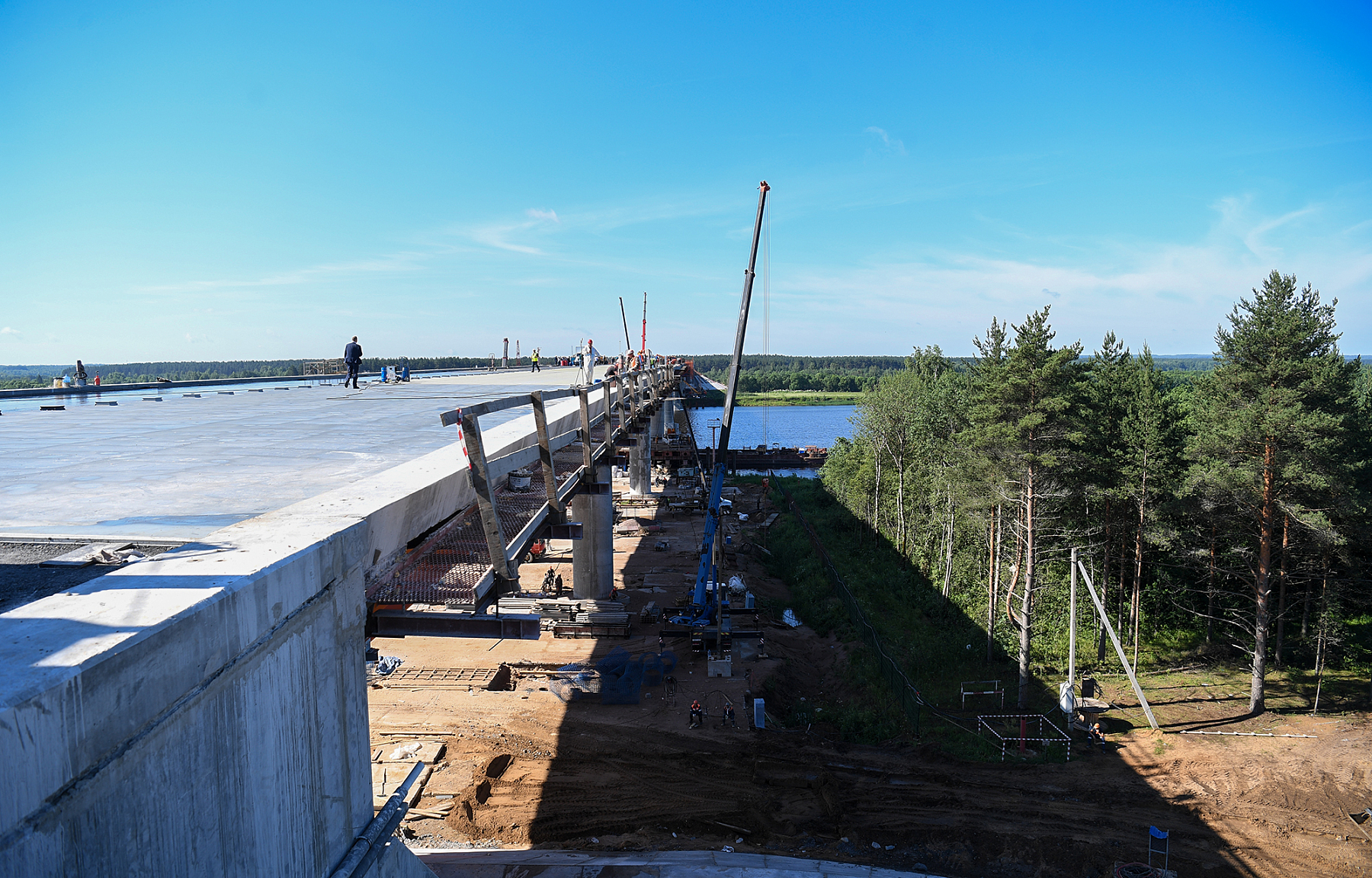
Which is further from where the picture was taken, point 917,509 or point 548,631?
point 917,509

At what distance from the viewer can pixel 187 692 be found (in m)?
2.81

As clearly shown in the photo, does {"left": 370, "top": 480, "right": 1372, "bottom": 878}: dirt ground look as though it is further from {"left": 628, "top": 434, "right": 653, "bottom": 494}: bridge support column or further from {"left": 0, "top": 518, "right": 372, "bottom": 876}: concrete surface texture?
{"left": 628, "top": 434, "right": 653, "bottom": 494}: bridge support column

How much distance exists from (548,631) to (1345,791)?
1918 cm

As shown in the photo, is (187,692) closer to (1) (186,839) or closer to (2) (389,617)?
(1) (186,839)

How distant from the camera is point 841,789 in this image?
14.1 metres

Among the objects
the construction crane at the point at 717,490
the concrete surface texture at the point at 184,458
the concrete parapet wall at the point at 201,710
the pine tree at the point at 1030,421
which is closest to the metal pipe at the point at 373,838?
the concrete parapet wall at the point at 201,710

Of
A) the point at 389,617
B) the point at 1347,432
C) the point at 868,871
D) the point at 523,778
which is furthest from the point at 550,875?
the point at 1347,432

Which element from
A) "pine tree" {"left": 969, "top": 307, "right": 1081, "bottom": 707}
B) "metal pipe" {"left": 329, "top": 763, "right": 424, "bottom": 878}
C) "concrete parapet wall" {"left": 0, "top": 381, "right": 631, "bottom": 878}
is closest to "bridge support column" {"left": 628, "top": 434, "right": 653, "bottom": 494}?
"pine tree" {"left": 969, "top": 307, "right": 1081, "bottom": 707}

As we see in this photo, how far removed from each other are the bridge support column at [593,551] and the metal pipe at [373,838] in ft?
54.7

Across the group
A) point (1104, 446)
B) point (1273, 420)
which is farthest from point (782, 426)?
point (1273, 420)

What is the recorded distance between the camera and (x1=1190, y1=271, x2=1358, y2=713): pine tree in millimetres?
17594

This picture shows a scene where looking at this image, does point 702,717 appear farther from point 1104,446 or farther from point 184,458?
point 1104,446

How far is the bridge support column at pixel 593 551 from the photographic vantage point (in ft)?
72.7

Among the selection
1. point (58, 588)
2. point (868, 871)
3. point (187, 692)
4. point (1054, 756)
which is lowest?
point (1054, 756)
